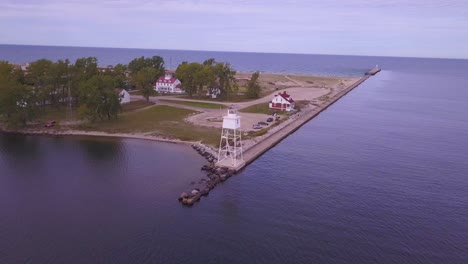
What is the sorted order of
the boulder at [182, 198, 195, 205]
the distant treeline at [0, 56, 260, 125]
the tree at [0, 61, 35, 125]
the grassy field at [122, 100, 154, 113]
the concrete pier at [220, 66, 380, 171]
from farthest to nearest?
1. the grassy field at [122, 100, 154, 113]
2. the distant treeline at [0, 56, 260, 125]
3. the tree at [0, 61, 35, 125]
4. the concrete pier at [220, 66, 380, 171]
5. the boulder at [182, 198, 195, 205]

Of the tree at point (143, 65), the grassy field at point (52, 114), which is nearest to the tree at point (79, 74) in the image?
the grassy field at point (52, 114)

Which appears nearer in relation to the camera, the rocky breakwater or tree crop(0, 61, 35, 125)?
the rocky breakwater

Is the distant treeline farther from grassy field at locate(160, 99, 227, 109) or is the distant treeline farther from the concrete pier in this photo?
the concrete pier

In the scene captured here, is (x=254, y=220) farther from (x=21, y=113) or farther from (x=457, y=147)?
(x=21, y=113)

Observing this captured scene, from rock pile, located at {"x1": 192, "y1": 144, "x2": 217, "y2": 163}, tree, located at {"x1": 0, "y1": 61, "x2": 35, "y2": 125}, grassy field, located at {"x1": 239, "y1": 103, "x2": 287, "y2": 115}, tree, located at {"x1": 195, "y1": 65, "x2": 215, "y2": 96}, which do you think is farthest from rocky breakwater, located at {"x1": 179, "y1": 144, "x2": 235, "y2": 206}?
tree, located at {"x1": 195, "y1": 65, "x2": 215, "y2": 96}

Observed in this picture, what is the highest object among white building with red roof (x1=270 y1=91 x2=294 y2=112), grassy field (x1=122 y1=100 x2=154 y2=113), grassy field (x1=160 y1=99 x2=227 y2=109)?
white building with red roof (x1=270 y1=91 x2=294 y2=112)

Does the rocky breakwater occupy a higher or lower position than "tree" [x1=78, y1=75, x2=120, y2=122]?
lower
